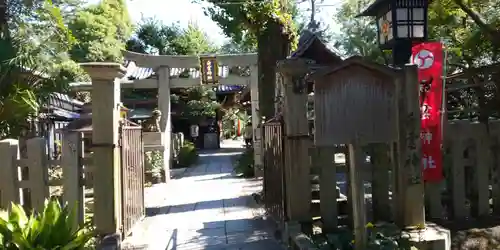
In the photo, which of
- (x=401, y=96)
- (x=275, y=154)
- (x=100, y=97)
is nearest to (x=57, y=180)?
(x=100, y=97)

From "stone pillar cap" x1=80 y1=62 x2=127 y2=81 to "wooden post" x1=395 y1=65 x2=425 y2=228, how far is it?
3.31 meters

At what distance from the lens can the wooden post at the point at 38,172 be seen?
206 inches

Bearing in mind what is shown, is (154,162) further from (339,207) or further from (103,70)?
(103,70)

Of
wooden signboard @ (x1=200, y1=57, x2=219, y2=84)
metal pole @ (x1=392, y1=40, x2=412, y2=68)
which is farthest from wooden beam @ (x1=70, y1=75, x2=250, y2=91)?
metal pole @ (x1=392, y1=40, x2=412, y2=68)

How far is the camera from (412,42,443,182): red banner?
5.68 metres

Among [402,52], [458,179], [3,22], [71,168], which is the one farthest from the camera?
[3,22]

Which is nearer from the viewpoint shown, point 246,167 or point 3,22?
point 3,22

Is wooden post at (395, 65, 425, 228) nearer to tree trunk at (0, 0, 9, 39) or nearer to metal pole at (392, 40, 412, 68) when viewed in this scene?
metal pole at (392, 40, 412, 68)

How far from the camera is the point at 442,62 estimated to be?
5.70 meters

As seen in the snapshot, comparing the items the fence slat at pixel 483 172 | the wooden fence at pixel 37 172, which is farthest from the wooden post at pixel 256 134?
the wooden fence at pixel 37 172

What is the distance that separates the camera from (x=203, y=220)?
25.1 feet

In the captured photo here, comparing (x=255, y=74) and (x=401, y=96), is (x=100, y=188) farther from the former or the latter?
(x=255, y=74)

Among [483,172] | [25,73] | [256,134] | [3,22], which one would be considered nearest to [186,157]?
[256,134]

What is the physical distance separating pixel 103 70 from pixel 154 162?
8528 millimetres
